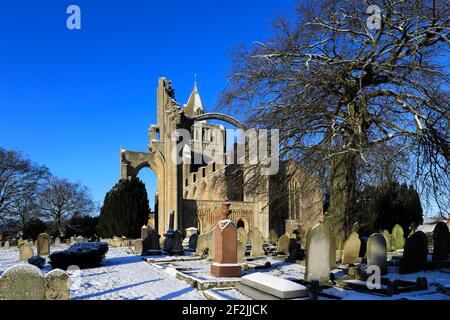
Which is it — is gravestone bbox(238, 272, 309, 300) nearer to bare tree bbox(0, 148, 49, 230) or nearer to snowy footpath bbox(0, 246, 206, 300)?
snowy footpath bbox(0, 246, 206, 300)

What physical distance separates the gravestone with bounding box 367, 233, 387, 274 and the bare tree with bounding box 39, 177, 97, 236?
39.5 m

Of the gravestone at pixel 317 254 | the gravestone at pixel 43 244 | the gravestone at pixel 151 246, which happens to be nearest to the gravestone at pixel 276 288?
the gravestone at pixel 317 254

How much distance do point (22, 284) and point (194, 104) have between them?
6509 centimetres

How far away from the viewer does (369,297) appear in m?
7.87

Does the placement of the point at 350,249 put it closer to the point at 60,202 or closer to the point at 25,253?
the point at 25,253

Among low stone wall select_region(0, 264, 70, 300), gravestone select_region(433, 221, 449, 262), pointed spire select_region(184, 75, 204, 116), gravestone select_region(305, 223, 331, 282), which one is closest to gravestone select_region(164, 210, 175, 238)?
gravestone select_region(305, 223, 331, 282)

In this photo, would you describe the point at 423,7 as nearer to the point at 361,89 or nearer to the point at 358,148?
the point at 361,89

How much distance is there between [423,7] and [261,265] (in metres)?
8.74

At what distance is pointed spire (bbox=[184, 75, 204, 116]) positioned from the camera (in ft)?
225

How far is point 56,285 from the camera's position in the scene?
7.03 metres

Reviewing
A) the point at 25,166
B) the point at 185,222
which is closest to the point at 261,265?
the point at 185,222

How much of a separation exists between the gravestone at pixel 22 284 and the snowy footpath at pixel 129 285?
232 cm

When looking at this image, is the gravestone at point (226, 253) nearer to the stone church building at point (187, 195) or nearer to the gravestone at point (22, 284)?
the gravestone at point (22, 284)
